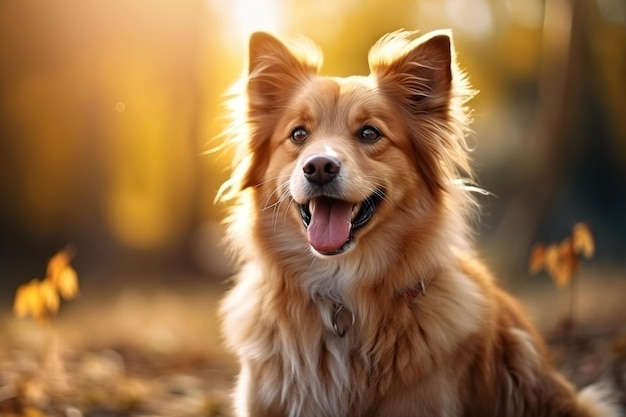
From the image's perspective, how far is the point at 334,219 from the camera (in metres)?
3.26

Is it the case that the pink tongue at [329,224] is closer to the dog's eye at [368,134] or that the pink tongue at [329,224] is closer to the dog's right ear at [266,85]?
the dog's eye at [368,134]

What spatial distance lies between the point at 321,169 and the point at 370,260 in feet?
1.82

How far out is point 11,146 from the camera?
7.57 meters

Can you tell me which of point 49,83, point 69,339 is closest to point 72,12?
point 49,83

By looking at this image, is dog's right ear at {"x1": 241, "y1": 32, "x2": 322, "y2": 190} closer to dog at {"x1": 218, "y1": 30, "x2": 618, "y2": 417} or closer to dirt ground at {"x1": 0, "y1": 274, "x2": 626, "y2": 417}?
dog at {"x1": 218, "y1": 30, "x2": 618, "y2": 417}

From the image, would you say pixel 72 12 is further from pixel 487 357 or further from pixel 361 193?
pixel 487 357

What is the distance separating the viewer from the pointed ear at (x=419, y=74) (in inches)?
137

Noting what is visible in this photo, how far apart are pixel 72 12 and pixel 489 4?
4117 millimetres

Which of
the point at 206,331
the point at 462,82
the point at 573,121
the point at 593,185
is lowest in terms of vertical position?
the point at 206,331

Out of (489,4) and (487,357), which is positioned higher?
(489,4)

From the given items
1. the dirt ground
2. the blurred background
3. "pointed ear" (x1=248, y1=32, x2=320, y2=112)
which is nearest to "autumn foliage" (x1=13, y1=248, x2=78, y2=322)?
the dirt ground

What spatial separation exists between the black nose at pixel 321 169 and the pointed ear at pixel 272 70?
71 cm

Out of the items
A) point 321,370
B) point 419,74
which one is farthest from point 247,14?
point 321,370

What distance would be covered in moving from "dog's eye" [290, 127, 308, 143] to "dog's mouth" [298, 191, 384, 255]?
1.11ft
